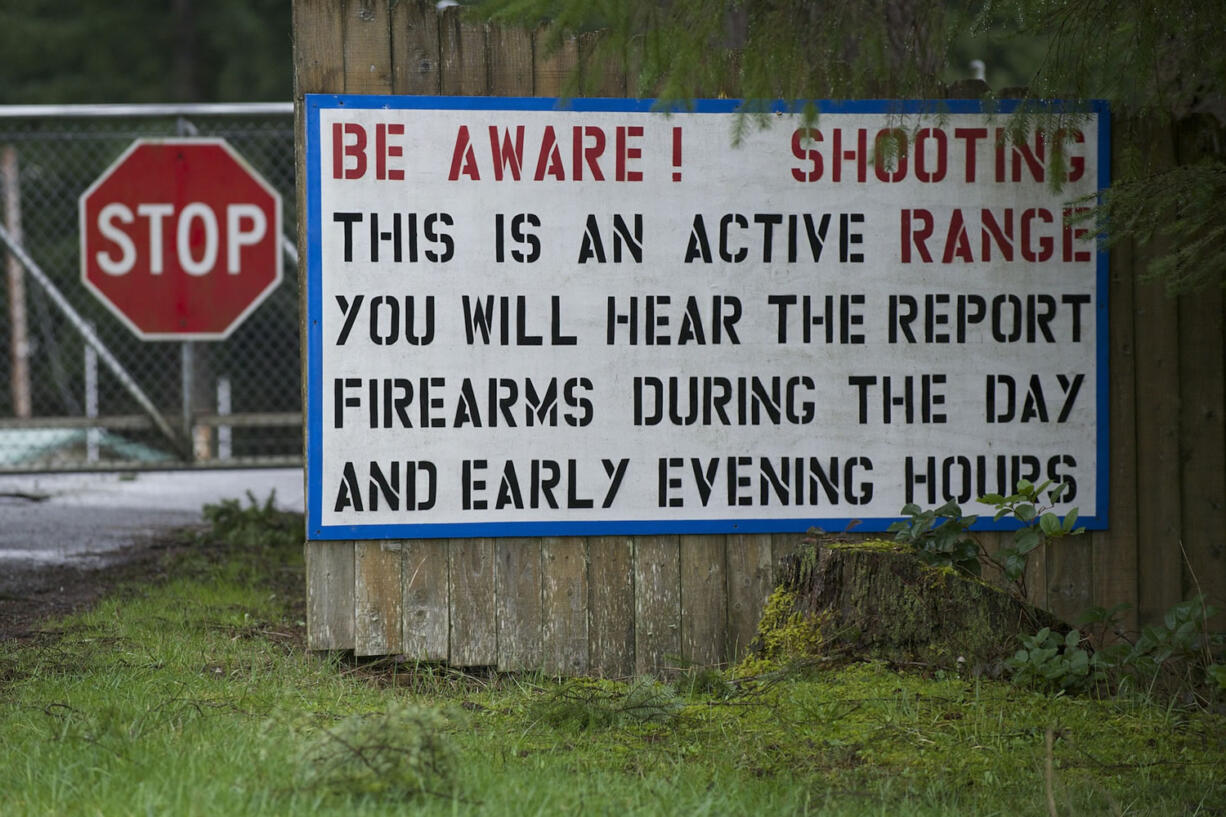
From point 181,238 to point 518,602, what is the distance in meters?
4.32

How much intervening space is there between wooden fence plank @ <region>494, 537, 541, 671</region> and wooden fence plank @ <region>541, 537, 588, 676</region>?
30 mm

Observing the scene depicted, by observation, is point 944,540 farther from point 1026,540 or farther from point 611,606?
point 611,606

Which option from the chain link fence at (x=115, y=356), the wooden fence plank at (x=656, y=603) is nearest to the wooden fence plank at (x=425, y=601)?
the wooden fence plank at (x=656, y=603)

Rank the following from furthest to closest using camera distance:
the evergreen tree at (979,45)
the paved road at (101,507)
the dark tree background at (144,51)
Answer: the dark tree background at (144,51) → the paved road at (101,507) → the evergreen tree at (979,45)

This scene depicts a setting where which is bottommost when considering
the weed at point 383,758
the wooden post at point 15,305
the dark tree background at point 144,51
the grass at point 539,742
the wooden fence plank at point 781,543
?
the grass at point 539,742

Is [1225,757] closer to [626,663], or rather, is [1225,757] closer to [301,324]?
[626,663]

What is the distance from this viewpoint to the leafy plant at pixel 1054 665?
4.54 metres

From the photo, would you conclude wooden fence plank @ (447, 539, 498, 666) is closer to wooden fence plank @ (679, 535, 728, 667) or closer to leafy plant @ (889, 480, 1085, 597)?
wooden fence plank @ (679, 535, 728, 667)

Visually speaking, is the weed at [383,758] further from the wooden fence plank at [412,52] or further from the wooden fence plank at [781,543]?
the wooden fence plank at [412,52]

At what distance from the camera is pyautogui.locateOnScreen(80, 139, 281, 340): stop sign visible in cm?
848

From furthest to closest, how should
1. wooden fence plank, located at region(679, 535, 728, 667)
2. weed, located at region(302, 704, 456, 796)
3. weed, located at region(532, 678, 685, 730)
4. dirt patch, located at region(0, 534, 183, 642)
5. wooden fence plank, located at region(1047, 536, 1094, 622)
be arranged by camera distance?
1. dirt patch, located at region(0, 534, 183, 642)
2. wooden fence plank, located at region(1047, 536, 1094, 622)
3. wooden fence plank, located at region(679, 535, 728, 667)
4. weed, located at region(532, 678, 685, 730)
5. weed, located at region(302, 704, 456, 796)

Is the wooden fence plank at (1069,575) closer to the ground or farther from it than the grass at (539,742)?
farther from it

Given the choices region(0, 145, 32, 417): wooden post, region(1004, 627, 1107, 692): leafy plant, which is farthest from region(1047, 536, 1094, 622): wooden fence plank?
region(0, 145, 32, 417): wooden post

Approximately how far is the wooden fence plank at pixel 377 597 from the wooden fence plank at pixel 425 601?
33 millimetres
